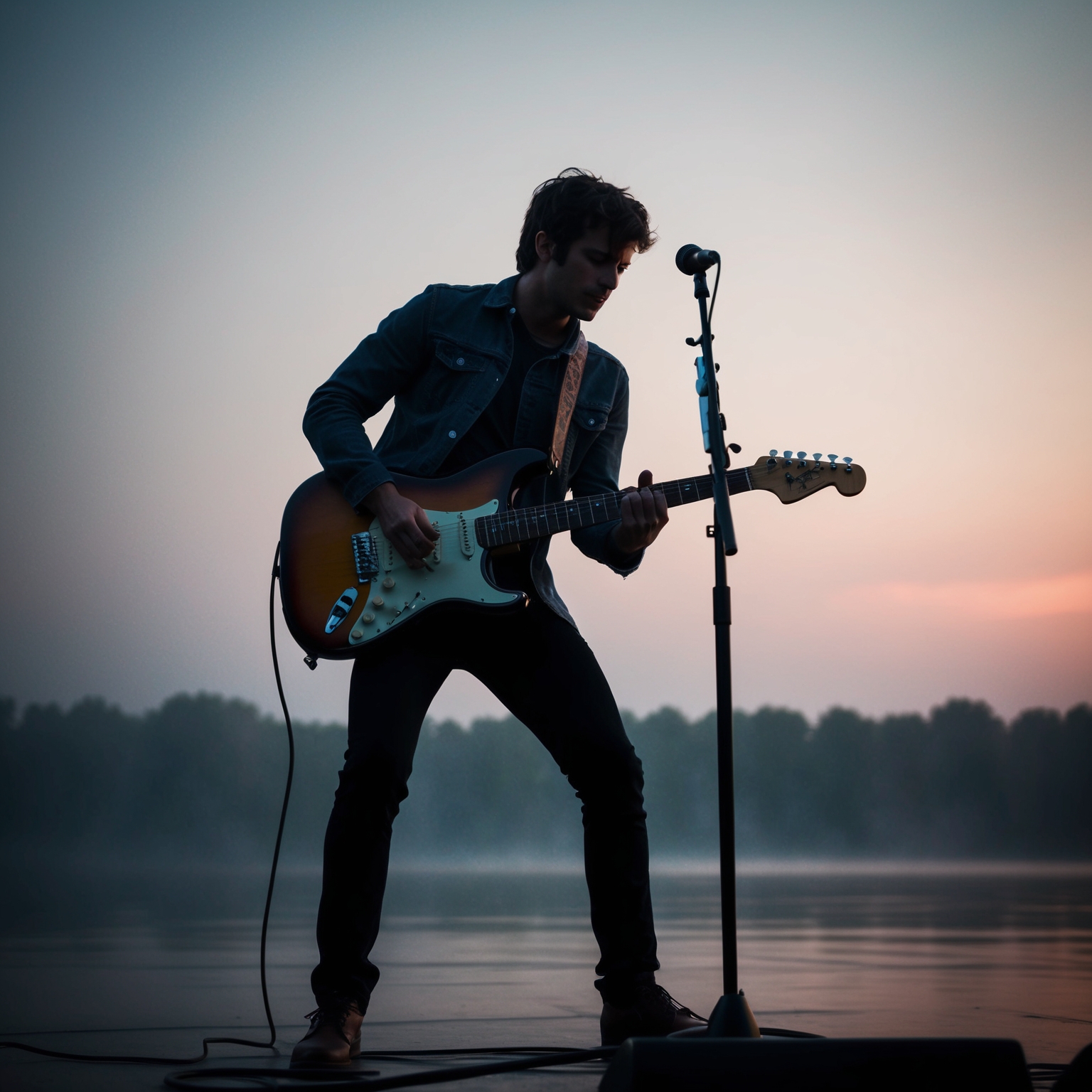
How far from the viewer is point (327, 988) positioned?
5.76ft

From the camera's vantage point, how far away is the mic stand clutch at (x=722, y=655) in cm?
138

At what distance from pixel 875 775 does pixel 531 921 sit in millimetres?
9681

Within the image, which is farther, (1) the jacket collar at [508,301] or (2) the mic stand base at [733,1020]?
(1) the jacket collar at [508,301]

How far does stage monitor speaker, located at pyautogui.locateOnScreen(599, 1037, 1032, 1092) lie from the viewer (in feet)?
3.43

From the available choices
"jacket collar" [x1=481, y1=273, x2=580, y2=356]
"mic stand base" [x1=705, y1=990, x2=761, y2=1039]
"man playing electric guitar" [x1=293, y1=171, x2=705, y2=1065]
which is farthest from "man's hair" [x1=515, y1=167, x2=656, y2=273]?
"mic stand base" [x1=705, y1=990, x2=761, y2=1039]

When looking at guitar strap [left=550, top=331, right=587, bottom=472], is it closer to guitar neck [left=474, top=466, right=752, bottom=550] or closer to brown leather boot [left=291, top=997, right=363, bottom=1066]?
guitar neck [left=474, top=466, right=752, bottom=550]

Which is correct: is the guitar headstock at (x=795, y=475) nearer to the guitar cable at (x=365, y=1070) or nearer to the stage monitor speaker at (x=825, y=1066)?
the guitar cable at (x=365, y=1070)

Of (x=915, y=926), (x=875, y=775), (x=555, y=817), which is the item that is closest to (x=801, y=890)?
(x=915, y=926)

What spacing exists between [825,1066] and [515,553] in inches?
50.4

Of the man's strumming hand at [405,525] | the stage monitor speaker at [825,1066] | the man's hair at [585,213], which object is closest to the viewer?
the stage monitor speaker at [825,1066]

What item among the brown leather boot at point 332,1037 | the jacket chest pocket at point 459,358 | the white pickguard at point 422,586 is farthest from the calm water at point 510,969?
the jacket chest pocket at point 459,358

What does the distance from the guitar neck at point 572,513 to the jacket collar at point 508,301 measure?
35 centimetres

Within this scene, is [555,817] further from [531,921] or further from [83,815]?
[531,921]

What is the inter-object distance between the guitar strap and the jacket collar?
1 cm
